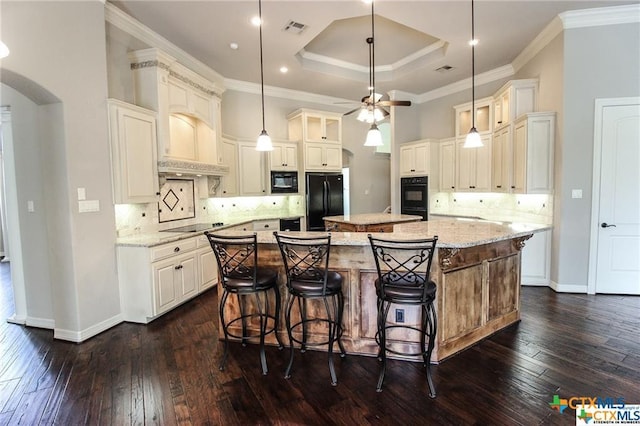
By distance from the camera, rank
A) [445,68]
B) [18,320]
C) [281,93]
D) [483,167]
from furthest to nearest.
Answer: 1. [281,93]
2. [483,167]
3. [445,68]
4. [18,320]

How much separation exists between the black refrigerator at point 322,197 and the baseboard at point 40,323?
4.10 m

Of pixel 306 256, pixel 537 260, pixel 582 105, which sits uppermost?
pixel 582 105

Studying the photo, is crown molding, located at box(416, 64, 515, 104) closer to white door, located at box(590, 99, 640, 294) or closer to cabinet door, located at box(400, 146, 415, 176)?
cabinet door, located at box(400, 146, 415, 176)

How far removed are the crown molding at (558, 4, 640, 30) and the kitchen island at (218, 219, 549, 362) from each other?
2.97 meters

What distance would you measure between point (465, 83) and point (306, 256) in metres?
5.65

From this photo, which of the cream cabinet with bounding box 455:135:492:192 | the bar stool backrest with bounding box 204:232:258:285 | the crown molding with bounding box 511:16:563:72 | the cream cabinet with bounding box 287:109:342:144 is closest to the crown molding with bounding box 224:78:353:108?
the cream cabinet with bounding box 287:109:342:144

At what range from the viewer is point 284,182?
20.8ft

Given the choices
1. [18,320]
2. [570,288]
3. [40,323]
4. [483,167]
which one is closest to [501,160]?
[483,167]

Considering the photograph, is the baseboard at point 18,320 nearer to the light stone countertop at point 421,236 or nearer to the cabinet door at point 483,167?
the light stone countertop at point 421,236

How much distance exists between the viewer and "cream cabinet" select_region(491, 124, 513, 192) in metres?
4.99

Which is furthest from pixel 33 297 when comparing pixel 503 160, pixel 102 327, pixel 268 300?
pixel 503 160

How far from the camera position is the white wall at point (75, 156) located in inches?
115

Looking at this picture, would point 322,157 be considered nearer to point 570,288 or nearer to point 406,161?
point 406,161

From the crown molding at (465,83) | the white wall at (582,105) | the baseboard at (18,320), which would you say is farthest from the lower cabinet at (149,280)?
the crown molding at (465,83)
